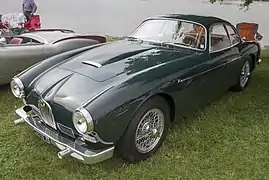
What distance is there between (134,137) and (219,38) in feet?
7.63

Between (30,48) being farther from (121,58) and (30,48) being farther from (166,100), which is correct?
(166,100)

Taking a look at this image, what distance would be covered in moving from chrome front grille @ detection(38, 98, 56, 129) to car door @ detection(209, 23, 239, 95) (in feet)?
7.12

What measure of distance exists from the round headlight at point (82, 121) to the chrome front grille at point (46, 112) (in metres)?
0.38

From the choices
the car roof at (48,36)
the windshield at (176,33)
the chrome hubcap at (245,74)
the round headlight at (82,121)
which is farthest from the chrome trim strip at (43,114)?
the chrome hubcap at (245,74)

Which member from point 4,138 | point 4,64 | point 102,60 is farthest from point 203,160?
point 4,64

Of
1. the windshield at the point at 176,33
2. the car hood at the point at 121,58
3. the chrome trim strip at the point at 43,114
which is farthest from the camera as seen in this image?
the windshield at the point at 176,33

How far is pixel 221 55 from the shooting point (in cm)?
437

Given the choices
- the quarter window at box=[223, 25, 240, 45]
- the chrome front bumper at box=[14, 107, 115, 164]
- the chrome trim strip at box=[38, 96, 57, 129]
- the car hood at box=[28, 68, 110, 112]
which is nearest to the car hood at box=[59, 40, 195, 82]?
the car hood at box=[28, 68, 110, 112]

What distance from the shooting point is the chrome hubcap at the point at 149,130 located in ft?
10.4

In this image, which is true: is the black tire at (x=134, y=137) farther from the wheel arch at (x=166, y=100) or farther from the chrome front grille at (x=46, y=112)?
the chrome front grille at (x=46, y=112)

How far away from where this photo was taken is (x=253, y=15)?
11023 mm

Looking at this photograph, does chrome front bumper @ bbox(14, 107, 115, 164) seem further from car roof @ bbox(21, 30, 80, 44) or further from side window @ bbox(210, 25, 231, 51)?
car roof @ bbox(21, 30, 80, 44)

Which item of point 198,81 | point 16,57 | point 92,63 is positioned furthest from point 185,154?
point 16,57

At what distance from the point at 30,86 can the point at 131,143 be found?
1.30 meters
